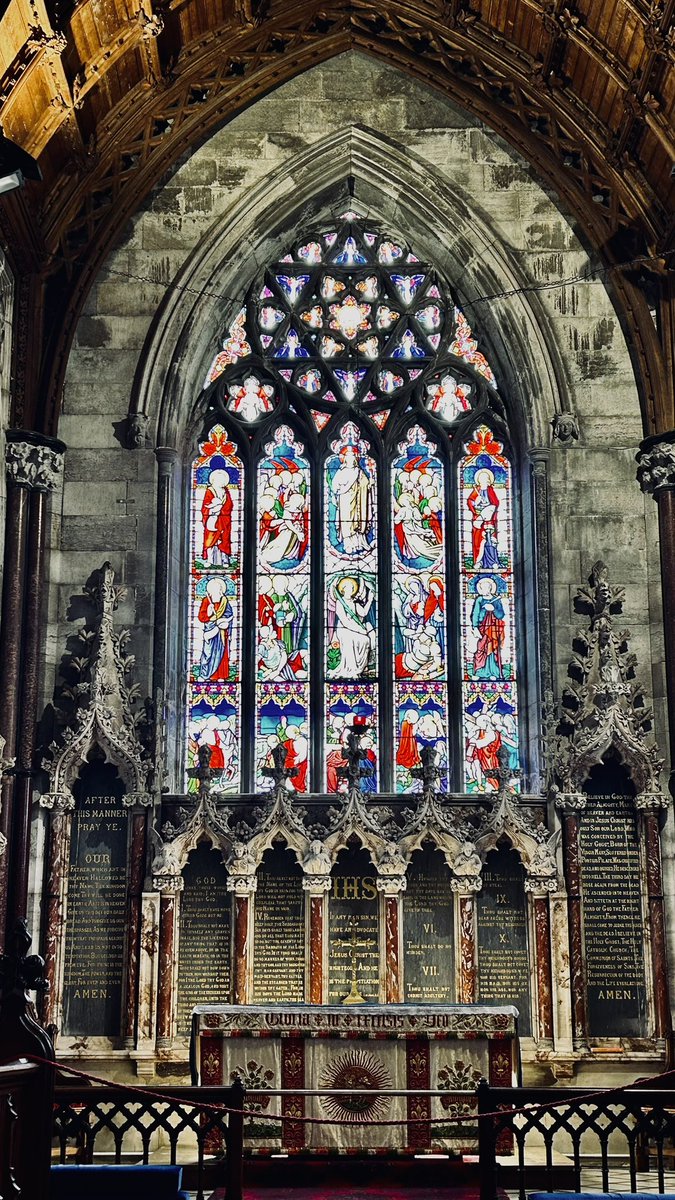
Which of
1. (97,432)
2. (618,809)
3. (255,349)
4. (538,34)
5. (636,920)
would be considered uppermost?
(538,34)

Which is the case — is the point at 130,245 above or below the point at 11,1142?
above

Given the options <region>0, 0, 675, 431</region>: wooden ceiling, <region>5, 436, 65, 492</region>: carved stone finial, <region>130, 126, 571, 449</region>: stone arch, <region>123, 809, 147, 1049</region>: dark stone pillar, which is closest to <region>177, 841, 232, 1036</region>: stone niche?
<region>123, 809, 147, 1049</region>: dark stone pillar

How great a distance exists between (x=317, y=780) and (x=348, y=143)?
6757 mm

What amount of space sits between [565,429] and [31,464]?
5.27 m

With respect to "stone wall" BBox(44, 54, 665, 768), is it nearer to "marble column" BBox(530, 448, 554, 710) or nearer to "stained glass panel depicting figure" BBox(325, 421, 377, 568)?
"marble column" BBox(530, 448, 554, 710)

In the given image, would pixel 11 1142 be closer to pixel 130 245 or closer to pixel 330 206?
pixel 130 245

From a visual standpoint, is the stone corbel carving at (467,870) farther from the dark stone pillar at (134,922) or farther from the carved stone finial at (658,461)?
the carved stone finial at (658,461)

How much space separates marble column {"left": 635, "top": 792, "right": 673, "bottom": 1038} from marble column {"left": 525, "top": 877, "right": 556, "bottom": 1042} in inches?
35.7

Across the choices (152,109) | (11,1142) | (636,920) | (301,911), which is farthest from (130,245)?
(11,1142)

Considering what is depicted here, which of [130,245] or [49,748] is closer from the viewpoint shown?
[49,748]

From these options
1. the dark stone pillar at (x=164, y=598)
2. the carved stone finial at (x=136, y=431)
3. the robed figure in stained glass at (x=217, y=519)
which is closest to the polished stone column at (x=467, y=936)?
the dark stone pillar at (x=164, y=598)

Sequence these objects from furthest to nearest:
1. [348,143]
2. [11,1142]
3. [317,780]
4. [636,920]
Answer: [348,143]
[317,780]
[636,920]
[11,1142]

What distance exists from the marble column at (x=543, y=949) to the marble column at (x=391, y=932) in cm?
121

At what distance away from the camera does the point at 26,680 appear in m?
13.6
